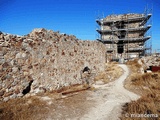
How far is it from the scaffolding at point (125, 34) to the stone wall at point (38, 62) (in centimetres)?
2115

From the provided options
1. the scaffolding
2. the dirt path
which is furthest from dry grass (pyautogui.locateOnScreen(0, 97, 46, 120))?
the scaffolding

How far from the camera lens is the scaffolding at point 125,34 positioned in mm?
29078

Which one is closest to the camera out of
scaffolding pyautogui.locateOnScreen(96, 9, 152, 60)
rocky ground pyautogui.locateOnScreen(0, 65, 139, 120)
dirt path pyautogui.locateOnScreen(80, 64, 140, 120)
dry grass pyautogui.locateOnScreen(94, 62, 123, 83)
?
rocky ground pyautogui.locateOnScreen(0, 65, 139, 120)

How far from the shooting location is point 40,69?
278 inches

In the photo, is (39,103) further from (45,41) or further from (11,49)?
(45,41)

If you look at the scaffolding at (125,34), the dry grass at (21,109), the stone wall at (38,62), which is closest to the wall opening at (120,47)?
the scaffolding at (125,34)

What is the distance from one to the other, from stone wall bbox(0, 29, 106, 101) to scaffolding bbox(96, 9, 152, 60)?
21.2 m

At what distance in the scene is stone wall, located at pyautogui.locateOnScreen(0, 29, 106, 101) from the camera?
5.65 m

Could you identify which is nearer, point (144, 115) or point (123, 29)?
point (144, 115)

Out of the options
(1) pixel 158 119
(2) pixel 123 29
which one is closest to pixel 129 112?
(1) pixel 158 119

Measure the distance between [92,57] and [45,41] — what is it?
21.4 ft

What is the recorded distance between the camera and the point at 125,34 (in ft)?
100

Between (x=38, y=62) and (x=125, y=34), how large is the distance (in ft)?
87.4

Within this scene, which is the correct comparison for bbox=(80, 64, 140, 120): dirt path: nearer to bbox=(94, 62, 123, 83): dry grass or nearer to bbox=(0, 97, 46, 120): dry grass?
bbox=(0, 97, 46, 120): dry grass
